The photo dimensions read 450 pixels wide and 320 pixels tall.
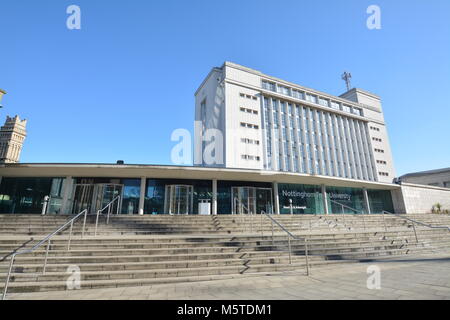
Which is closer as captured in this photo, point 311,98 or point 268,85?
point 268,85

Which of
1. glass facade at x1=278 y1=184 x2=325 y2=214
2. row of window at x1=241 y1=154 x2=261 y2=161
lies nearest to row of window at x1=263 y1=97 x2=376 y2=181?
row of window at x1=241 y1=154 x2=261 y2=161

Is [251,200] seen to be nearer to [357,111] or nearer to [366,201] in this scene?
[366,201]

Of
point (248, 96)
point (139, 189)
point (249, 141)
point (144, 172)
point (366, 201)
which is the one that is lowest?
point (366, 201)

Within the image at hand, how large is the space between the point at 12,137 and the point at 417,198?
344 feet

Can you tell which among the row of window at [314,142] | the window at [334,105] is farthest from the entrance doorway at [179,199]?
the window at [334,105]

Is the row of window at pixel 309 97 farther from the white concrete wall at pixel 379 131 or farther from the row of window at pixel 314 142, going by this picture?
the white concrete wall at pixel 379 131

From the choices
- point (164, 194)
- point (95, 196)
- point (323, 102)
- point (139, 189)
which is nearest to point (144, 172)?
point (139, 189)

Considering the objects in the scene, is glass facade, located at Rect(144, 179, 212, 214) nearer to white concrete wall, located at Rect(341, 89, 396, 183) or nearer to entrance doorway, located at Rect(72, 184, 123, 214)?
entrance doorway, located at Rect(72, 184, 123, 214)

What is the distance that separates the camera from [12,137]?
72.1 metres

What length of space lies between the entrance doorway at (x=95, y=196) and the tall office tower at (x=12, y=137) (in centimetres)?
7873

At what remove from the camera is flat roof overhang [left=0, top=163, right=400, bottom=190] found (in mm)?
13672

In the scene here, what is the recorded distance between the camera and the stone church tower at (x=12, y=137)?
233ft

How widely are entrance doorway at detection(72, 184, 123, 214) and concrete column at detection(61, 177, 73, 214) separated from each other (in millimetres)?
329
